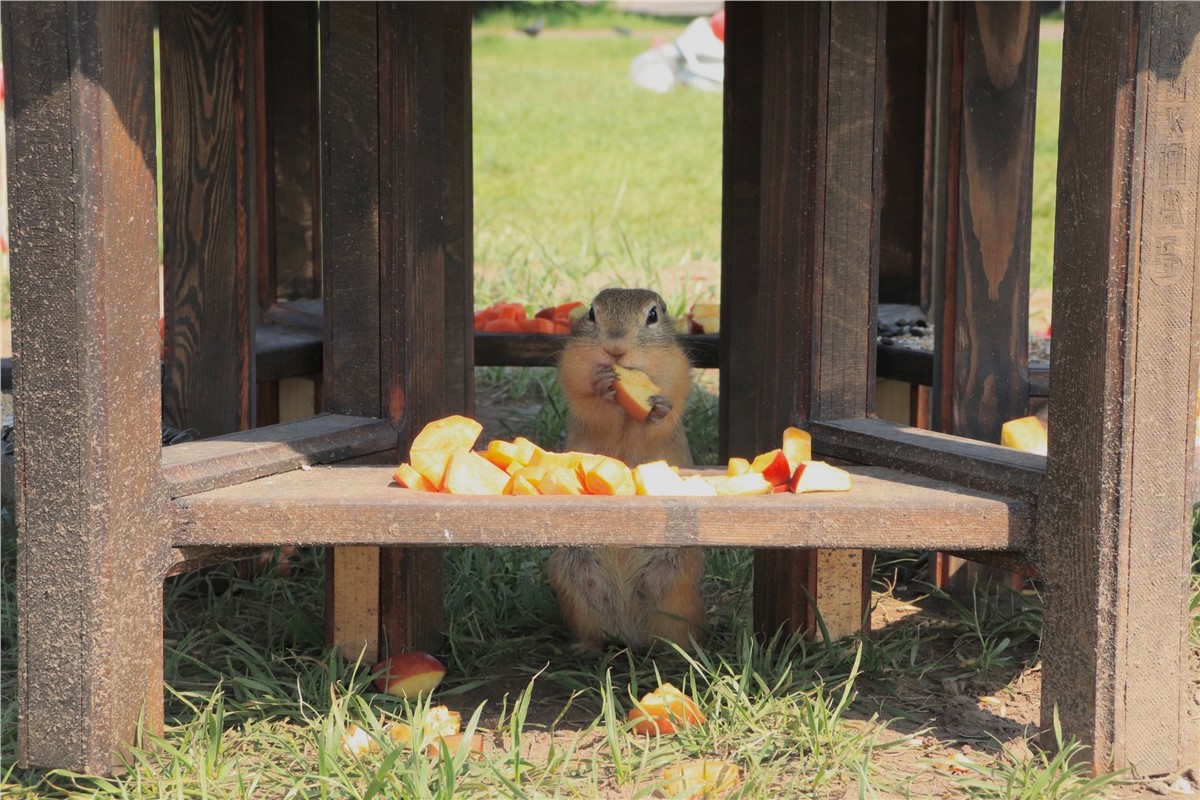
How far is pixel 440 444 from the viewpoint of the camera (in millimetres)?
3252

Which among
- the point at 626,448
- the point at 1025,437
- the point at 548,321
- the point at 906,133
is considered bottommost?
the point at 626,448

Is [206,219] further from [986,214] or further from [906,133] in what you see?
[906,133]

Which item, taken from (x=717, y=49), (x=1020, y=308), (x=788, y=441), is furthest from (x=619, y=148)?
(x=788, y=441)

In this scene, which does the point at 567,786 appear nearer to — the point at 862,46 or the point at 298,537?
the point at 298,537

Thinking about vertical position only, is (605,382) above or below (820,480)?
above

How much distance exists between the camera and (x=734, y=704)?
10.8ft

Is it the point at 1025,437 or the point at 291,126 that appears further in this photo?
the point at 291,126

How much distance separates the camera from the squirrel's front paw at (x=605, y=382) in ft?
13.3

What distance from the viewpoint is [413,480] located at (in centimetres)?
307

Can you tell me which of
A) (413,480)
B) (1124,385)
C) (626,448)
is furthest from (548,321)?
(1124,385)

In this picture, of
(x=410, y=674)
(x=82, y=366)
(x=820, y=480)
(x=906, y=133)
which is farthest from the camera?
(x=906, y=133)

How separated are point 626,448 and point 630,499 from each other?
4.11ft

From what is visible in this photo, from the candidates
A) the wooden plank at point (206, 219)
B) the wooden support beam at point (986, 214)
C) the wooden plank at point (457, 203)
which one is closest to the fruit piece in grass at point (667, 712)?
the wooden plank at point (457, 203)

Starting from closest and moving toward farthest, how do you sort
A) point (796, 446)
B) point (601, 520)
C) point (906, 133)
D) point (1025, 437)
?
point (601, 520), point (796, 446), point (1025, 437), point (906, 133)
